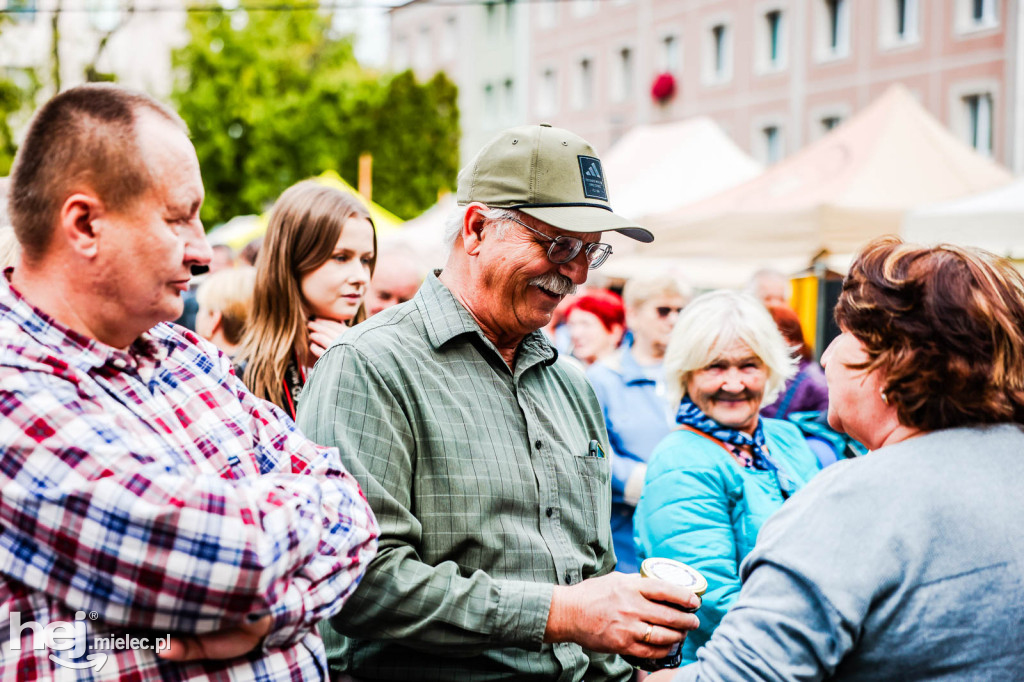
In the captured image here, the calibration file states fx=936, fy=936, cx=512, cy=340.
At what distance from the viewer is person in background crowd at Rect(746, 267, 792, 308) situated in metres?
6.60

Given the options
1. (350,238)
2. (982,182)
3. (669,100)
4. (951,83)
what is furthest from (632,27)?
(350,238)

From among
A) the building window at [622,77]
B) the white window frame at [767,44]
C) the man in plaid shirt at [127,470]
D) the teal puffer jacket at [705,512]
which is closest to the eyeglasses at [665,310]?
the teal puffer jacket at [705,512]

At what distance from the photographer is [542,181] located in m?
2.24

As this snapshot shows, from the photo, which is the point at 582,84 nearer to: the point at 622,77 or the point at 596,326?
the point at 622,77

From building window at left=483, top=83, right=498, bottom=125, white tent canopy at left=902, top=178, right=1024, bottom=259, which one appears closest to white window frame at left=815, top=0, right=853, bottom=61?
building window at left=483, top=83, right=498, bottom=125

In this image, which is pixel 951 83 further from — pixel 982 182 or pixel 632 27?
pixel 982 182

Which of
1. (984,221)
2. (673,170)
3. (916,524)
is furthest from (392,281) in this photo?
(673,170)

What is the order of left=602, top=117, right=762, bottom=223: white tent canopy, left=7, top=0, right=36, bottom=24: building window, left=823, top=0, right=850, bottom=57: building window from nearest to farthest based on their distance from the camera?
left=602, top=117, right=762, bottom=223: white tent canopy, left=7, top=0, right=36, bottom=24: building window, left=823, top=0, right=850, bottom=57: building window

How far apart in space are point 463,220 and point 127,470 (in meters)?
1.22

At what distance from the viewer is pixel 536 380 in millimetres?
2400

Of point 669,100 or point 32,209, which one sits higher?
point 669,100

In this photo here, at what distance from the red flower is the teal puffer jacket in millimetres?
26627

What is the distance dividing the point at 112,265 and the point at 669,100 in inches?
1133

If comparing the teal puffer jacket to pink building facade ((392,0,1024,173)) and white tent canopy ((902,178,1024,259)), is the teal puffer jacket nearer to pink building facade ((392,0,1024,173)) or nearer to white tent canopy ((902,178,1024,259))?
white tent canopy ((902,178,1024,259))
